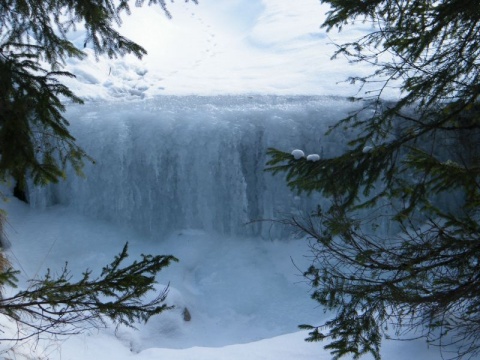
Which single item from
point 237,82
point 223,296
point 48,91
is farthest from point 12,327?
point 237,82

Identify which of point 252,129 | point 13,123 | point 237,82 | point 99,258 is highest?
point 237,82

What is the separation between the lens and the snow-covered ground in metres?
6.23

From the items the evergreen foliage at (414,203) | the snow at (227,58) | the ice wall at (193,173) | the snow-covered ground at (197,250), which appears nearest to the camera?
the evergreen foliage at (414,203)

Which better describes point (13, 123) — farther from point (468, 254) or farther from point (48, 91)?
point (468, 254)

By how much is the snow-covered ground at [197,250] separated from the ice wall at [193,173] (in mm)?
60

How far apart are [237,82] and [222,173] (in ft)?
16.4

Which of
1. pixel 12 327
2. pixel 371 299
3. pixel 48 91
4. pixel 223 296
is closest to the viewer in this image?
pixel 48 91

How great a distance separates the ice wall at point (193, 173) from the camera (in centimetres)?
1010

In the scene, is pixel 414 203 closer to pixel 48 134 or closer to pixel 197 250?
pixel 48 134

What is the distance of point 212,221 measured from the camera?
10273 mm

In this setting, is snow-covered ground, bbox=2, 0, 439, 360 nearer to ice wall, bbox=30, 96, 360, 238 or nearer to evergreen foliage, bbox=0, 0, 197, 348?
ice wall, bbox=30, 96, 360, 238

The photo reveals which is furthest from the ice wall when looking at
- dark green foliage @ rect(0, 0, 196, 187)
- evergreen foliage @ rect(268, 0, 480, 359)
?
dark green foliage @ rect(0, 0, 196, 187)

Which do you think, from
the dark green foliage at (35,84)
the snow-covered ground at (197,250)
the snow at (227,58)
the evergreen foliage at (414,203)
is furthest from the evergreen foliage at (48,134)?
the snow at (227,58)

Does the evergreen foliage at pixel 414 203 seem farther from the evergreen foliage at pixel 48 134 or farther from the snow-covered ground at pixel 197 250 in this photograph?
the evergreen foliage at pixel 48 134
